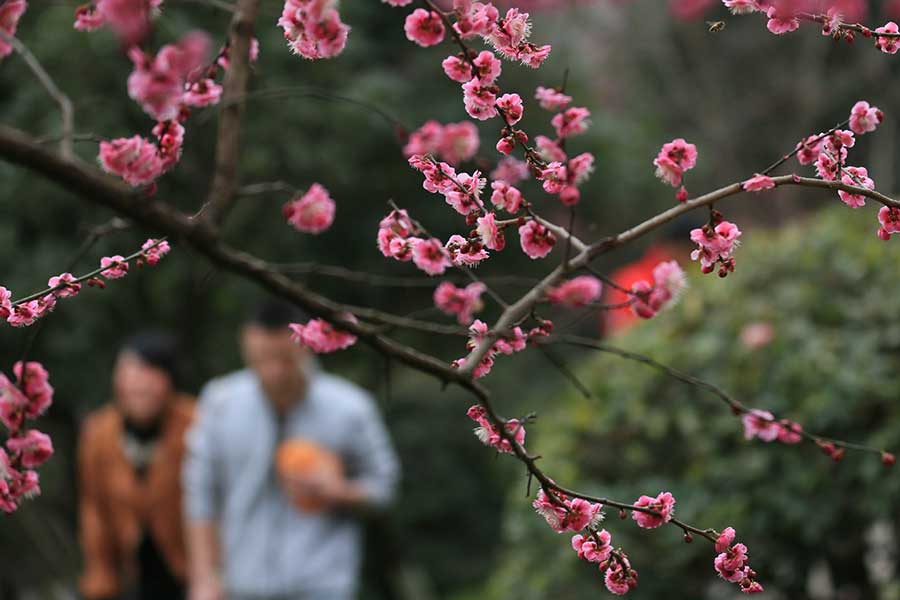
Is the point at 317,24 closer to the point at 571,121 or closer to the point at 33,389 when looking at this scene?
the point at 571,121

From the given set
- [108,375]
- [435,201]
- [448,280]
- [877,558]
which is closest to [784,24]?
[448,280]

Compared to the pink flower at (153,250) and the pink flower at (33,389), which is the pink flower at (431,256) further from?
the pink flower at (33,389)

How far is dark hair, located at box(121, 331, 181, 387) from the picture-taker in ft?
16.2

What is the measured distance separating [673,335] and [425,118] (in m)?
3.15

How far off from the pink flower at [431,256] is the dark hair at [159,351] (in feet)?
11.4

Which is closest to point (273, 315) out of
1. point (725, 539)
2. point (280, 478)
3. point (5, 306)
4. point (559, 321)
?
point (280, 478)

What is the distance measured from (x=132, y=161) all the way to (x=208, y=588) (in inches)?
127

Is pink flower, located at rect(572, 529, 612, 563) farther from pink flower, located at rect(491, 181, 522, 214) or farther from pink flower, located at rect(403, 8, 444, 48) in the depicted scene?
pink flower, located at rect(403, 8, 444, 48)

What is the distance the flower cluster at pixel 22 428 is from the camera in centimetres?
162

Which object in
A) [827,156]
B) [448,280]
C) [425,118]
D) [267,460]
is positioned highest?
[827,156]

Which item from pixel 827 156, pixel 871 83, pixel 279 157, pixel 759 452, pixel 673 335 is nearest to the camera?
pixel 827 156

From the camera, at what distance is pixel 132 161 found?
151 centimetres

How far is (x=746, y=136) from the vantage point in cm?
1264

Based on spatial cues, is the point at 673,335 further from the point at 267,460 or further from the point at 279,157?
the point at 279,157
